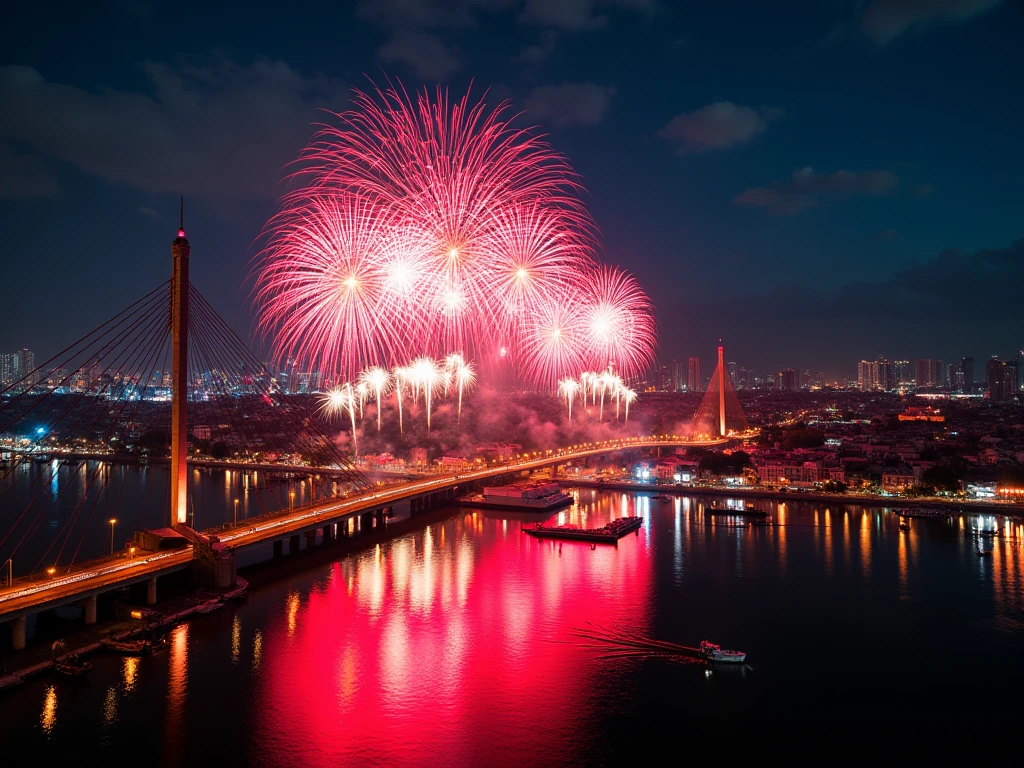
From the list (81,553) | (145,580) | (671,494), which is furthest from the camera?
(671,494)

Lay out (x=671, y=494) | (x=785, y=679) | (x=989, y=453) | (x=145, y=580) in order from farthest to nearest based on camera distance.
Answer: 1. (x=989, y=453)
2. (x=671, y=494)
3. (x=145, y=580)
4. (x=785, y=679)

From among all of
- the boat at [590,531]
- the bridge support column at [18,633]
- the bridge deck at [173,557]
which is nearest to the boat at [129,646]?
the bridge deck at [173,557]

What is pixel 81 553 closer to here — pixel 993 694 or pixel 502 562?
pixel 502 562

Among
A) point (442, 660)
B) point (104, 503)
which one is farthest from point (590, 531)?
point (104, 503)

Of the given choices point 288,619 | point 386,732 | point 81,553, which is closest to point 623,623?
point 386,732

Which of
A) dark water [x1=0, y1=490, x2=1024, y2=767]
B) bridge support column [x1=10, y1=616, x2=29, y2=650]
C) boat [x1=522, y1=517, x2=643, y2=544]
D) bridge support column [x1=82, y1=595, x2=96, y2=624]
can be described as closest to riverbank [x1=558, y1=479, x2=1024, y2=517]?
boat [x1=522, y1=517, x2=643, y2=544]

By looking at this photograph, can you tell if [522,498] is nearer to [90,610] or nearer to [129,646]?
[90,610]
